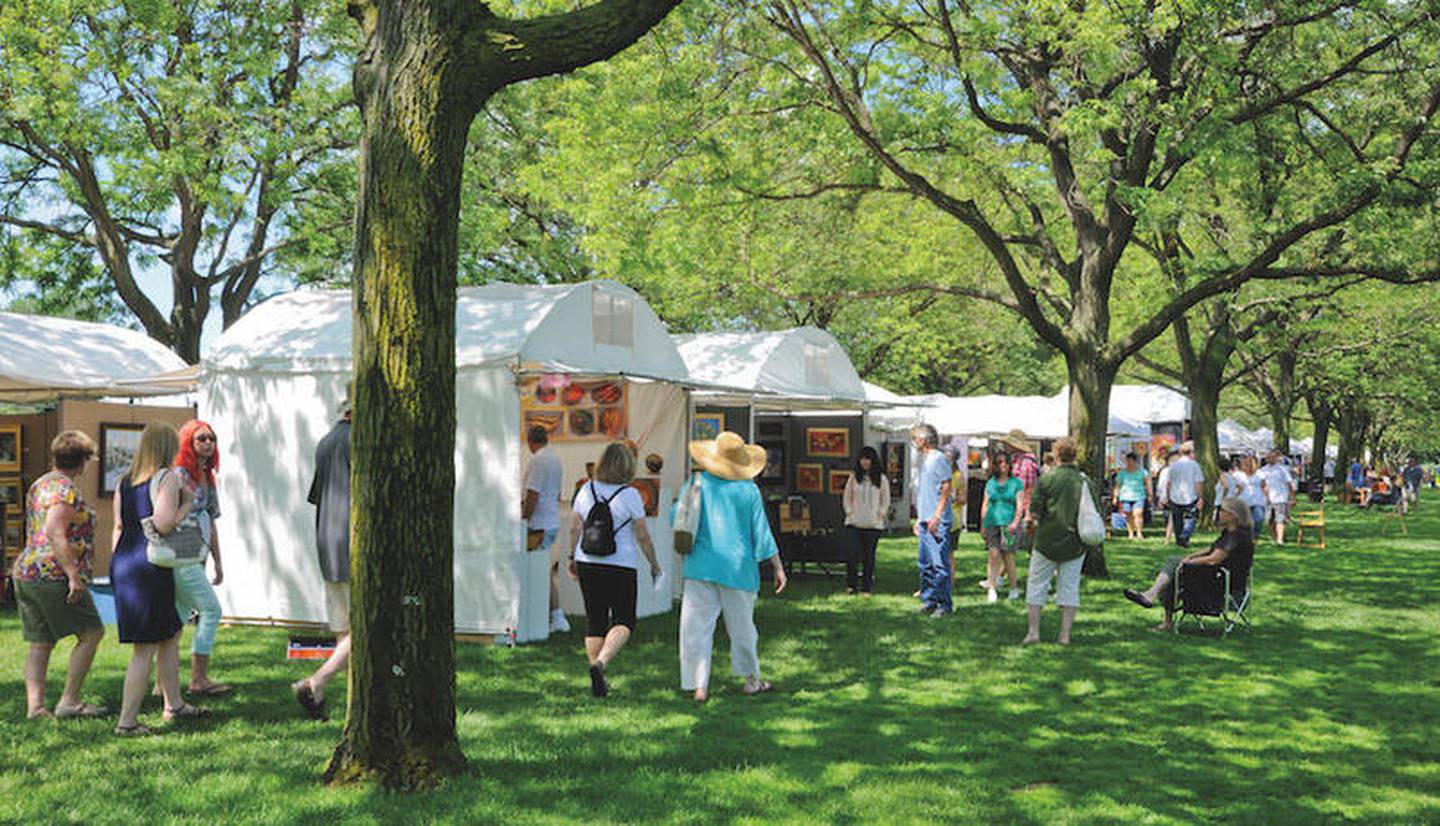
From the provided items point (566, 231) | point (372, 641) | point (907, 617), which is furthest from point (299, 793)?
point (566, 231)

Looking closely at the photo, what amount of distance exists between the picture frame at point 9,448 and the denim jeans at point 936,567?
9.90 metres

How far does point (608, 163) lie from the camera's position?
15.7 metres

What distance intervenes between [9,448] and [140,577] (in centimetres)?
842

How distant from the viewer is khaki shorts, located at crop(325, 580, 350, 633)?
7406 mm

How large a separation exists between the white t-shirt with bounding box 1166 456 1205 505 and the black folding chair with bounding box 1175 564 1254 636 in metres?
8.90

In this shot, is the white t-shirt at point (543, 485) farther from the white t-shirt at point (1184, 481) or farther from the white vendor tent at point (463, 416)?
the white t-shirt at point (1184, 481)

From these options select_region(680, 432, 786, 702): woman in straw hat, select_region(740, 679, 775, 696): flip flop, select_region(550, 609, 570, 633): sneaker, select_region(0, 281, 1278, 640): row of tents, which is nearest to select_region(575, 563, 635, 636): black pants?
select_region(680, 432, 786, 702): woman in straw hat

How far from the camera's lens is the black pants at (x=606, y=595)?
314 inches

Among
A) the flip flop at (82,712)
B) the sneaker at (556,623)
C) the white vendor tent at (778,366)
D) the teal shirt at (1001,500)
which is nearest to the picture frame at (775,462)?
the white vendor tent at (778,366)

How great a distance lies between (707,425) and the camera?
1534 centimetres

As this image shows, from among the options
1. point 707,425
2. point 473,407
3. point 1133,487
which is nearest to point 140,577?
point 473,407

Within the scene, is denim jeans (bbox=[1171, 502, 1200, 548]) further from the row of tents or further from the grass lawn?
the row of tents

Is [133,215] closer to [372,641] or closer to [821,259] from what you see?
[821,259]

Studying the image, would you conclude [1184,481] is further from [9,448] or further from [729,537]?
[9,448]
